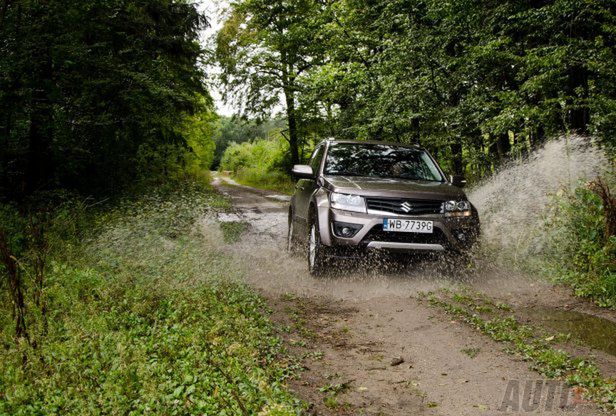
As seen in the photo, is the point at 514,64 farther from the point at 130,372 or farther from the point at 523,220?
the point at 130,372

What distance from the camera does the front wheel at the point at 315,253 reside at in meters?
5.75

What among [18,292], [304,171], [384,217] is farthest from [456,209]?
[18,292]

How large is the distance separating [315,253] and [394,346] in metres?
2.13

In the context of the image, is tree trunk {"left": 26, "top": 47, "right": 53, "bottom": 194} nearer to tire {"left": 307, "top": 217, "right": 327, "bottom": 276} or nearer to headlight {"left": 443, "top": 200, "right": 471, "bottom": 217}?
tire {"left": 307, "top": 217, "right": 327, "bottom": 276}

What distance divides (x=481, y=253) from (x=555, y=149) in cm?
316

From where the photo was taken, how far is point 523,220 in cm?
721

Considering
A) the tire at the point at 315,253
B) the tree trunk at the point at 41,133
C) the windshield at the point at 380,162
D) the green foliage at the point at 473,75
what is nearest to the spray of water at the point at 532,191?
the green foliage at the point at 473,75

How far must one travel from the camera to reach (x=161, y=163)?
16484 millimetres

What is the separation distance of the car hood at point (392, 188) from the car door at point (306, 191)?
54 centimetres

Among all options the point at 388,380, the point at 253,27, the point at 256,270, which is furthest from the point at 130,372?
the point at 253,27

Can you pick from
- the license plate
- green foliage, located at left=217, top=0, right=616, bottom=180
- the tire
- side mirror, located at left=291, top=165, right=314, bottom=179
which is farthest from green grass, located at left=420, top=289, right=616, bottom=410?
green foliage, located at left=217, top=0, right=616, bottom=180

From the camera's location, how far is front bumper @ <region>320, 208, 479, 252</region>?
18.0ft

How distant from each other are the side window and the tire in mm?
1171

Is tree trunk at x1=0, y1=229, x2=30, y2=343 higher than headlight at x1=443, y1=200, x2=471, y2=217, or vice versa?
headlight at x1=443, y1=200, x2=471, y2=217
